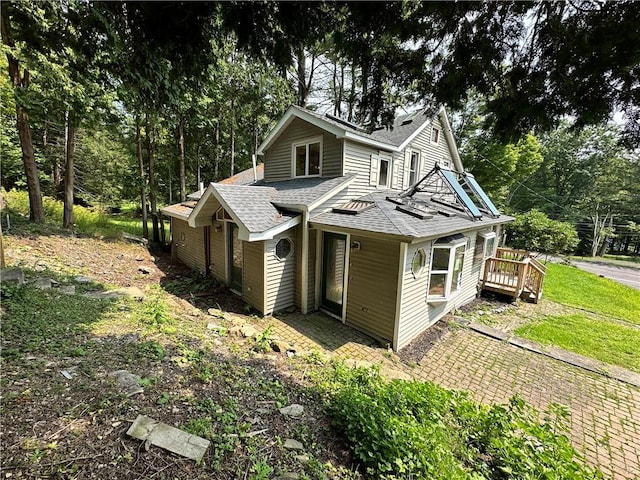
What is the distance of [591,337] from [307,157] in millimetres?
Result: 9888

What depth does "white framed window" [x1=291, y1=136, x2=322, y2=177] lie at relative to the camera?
8.91 meters

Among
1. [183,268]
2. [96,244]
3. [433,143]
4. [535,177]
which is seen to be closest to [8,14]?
[96,244]

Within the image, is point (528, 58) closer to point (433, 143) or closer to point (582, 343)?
point (582, 343)

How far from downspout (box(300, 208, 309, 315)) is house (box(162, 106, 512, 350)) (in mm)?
30

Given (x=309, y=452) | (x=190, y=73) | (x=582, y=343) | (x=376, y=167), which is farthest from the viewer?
(x=376, y=167)

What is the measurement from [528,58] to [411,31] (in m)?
1.33

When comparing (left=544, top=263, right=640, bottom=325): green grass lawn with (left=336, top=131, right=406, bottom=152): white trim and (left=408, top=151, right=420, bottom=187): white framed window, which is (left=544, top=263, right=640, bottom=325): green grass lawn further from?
(left=336, top=131, right=406, bottom=152): white trim

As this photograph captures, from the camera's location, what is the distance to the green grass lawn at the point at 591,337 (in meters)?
6.17

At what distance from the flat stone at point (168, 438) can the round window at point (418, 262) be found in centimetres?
518

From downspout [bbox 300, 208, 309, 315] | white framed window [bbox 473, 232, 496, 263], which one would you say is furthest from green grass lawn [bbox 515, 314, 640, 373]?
downspout [bbox 300, 208, 309, 315]

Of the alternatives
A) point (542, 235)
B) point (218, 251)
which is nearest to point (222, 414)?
point (218, 251)

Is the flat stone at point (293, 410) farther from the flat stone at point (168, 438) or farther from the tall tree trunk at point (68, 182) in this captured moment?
the tall tree trunk at point (68, 182)

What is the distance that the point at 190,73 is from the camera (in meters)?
3.49

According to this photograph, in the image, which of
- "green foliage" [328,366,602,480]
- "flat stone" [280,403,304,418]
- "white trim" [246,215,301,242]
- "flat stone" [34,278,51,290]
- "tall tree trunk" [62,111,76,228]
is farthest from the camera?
"tall tree trunk" [62,111,76,228]
